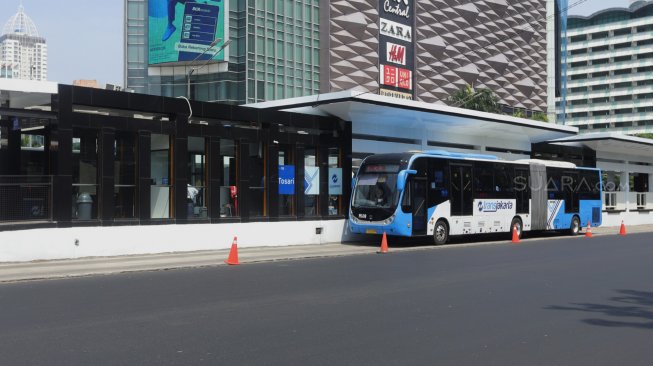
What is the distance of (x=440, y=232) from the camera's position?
83.2ft

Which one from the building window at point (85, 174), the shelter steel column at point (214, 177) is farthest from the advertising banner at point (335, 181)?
the building window at point (85, 174)

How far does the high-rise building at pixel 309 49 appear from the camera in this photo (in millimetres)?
60062

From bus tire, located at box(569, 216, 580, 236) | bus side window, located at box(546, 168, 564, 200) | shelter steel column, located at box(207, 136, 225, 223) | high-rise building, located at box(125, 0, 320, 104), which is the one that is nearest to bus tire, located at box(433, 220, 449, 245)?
bus side window, located at box(546, 168, 564, 200)

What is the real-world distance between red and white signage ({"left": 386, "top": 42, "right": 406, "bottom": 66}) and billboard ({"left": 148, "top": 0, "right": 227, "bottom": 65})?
1734cm

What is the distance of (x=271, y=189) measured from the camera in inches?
957

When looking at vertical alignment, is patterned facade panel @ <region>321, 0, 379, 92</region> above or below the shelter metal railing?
above

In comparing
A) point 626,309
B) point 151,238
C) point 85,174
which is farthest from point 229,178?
point 626,309

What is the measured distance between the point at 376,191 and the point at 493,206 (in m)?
6.01

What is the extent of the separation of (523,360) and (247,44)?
57043 mm

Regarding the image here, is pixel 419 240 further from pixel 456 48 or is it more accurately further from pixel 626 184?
pixel 456 48

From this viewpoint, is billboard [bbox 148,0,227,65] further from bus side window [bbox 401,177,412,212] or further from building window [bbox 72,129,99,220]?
building window [bbox 72,129,99,220]

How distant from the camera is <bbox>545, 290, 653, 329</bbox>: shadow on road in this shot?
30.0 ft

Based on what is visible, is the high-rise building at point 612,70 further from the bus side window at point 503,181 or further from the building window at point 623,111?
the bus side window at point 503,181

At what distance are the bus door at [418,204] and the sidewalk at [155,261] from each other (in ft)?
3.37
